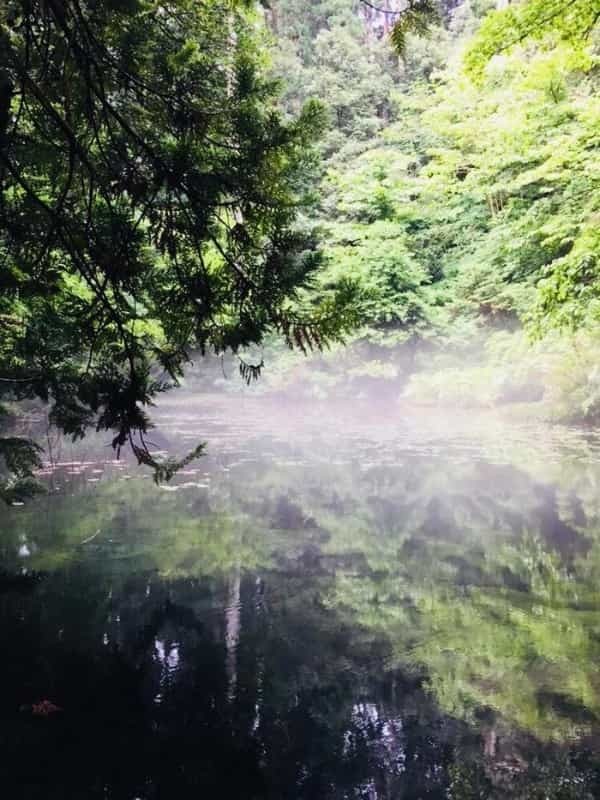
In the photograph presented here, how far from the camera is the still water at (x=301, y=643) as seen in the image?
302 centimetres

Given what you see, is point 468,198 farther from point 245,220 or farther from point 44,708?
point 44,708

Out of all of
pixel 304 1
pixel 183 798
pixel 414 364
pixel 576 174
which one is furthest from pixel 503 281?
pixel 304 1

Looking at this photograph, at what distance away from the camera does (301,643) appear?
172 inches

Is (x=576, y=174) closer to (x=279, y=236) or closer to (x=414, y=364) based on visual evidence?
(x=279, y=236)

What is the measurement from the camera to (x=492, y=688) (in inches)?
147

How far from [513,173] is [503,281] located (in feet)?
17.8

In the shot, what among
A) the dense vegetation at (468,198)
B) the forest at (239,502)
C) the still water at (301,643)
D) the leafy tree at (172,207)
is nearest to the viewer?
the leafy tree at (172,207)

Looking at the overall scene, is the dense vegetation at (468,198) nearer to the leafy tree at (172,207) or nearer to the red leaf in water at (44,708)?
the leafy tree at (172,207)

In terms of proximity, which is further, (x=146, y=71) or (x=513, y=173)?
(x=513, y=173)

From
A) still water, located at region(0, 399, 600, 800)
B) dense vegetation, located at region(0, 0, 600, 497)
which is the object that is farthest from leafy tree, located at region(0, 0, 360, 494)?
still water, located at region(0, 399, 600, 800)

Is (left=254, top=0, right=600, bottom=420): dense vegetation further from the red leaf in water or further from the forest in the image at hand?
the red leaf in water

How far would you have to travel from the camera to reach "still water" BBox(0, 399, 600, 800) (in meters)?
3.02

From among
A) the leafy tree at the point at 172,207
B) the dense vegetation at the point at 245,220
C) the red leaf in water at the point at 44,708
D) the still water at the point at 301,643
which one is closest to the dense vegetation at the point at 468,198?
the dense vegetation at the point at 245,220

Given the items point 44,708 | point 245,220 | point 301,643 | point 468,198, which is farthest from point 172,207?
point 468,198
